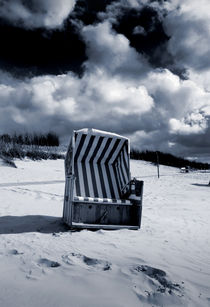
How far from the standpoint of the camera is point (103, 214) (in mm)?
5359

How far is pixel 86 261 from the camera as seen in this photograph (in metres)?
3.33

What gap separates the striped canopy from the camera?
20.2 feet

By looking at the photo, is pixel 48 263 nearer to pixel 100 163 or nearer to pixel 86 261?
pixel 86 261

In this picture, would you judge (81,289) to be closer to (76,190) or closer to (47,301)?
(47,301)

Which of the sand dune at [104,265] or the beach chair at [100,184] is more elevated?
the beach chair at [100,184]

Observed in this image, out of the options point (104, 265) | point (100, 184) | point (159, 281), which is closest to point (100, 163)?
point (100, 184)

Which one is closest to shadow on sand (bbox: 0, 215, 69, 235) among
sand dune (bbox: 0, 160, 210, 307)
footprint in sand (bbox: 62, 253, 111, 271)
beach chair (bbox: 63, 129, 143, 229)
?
sand dune (bbox: 0, 160, 210, 307)

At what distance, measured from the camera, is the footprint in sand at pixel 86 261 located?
3158 millimetres

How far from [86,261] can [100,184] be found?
3066 mm

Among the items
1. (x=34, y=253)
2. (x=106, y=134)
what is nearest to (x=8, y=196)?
(x=106, y=134)

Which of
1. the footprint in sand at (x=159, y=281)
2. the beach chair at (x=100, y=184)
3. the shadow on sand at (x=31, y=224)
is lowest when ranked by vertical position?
the shadow on sand at (x=31, y=224)

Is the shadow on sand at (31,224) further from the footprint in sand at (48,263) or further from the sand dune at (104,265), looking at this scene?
the footprint in sand at (48,263)

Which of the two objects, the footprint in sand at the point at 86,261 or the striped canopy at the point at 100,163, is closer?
the footprint in sand at the point at 86,261

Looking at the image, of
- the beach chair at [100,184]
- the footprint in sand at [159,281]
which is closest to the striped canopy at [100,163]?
the beach chair at [100,184]
